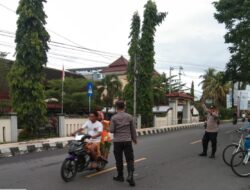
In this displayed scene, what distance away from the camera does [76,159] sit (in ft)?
30.6

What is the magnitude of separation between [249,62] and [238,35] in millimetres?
1916

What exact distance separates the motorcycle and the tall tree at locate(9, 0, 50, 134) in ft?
37.5

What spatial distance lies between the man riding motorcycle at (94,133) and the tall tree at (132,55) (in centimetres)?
2222

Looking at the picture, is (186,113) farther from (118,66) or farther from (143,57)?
(118,66)

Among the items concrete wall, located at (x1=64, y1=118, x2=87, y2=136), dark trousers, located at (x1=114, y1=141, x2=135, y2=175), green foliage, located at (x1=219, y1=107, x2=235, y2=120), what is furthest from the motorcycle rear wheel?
green foliage, located at (x1=219, y1=107, x2=235, y2=120)

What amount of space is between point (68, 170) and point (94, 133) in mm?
1372

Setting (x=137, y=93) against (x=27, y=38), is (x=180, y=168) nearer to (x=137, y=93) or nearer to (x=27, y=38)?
(x=27, y=38)

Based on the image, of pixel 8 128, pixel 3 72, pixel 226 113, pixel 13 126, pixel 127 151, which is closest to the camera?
pixel 127 151

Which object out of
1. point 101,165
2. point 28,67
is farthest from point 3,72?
point 101,165

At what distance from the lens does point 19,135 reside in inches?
814

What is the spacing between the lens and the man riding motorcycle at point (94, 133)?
395 inches

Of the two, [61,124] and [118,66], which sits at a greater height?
Answer: [118,66]

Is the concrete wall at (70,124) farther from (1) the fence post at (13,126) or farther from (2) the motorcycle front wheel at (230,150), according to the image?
(2) the motorcycle front wheel at (230,150)

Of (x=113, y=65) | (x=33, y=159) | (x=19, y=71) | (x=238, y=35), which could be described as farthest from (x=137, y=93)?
(x=113, y=65)
